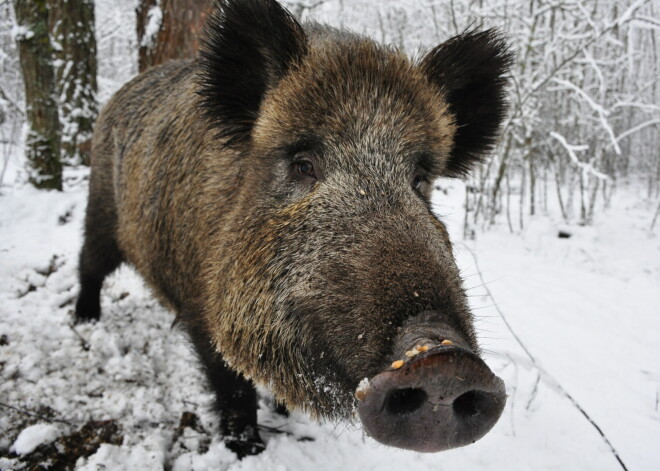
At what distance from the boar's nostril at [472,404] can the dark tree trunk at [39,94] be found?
6.55 meters

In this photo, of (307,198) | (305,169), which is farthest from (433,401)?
(305,169)

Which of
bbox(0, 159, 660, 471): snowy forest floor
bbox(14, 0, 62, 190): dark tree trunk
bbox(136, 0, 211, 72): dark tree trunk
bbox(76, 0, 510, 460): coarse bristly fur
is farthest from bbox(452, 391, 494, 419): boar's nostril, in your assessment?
bbox(14, 0, 62, 190): dark tree trunk

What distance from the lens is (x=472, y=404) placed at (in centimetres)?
133

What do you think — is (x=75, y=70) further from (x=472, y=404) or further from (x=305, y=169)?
(x=472, y=404)

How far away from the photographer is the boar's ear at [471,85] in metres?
2.35

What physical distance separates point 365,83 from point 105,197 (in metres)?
2.75

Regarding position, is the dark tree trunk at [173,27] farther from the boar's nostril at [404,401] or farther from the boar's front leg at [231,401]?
the boar's nostril at [404,401]

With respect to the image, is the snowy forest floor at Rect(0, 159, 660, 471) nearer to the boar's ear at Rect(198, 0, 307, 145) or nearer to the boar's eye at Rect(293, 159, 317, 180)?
the boar's eye at Rect(293, 159, 317, 180)

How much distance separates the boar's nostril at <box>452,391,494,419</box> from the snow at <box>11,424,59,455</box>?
2.32 m

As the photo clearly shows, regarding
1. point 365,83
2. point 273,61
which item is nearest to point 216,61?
point 273,61

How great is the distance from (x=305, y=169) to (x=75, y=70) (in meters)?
8.01

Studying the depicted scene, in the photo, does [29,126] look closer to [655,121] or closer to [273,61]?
[273,61]

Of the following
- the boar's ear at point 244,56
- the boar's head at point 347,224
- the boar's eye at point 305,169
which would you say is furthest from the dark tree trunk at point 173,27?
the boar's eye at point 305,169

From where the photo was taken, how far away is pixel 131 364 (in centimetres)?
326
